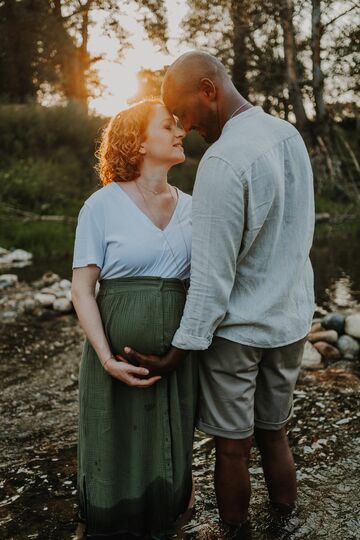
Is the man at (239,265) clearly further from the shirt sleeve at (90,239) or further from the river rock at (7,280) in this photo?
the river rock at (7,280)

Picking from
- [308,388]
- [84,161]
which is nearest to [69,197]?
[84,161]

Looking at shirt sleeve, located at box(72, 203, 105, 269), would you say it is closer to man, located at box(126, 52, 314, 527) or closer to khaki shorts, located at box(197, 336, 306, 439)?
man, located at box(126, 52, 314, 527)

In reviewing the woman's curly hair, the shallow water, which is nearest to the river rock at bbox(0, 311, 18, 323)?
the shallow water

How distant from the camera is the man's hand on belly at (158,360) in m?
2.53

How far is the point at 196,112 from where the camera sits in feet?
8.25

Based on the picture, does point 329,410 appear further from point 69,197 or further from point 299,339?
point 69,197

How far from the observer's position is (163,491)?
2.68 m

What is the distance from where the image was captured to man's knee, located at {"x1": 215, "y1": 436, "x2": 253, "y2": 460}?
8.51ft

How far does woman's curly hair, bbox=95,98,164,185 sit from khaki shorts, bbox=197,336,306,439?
2.72 ft

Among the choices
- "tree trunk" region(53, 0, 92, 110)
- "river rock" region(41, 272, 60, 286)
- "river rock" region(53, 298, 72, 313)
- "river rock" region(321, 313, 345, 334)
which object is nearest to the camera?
"river rock" region(321, 313, 345, 334)

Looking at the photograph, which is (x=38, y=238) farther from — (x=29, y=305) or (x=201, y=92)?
(x=201, y=92)

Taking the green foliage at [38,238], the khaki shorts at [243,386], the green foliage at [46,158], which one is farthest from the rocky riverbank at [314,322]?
the green foliage at [46,158]

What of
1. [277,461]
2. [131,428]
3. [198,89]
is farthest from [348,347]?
[198,89]

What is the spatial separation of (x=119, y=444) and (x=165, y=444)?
0.20 metres
